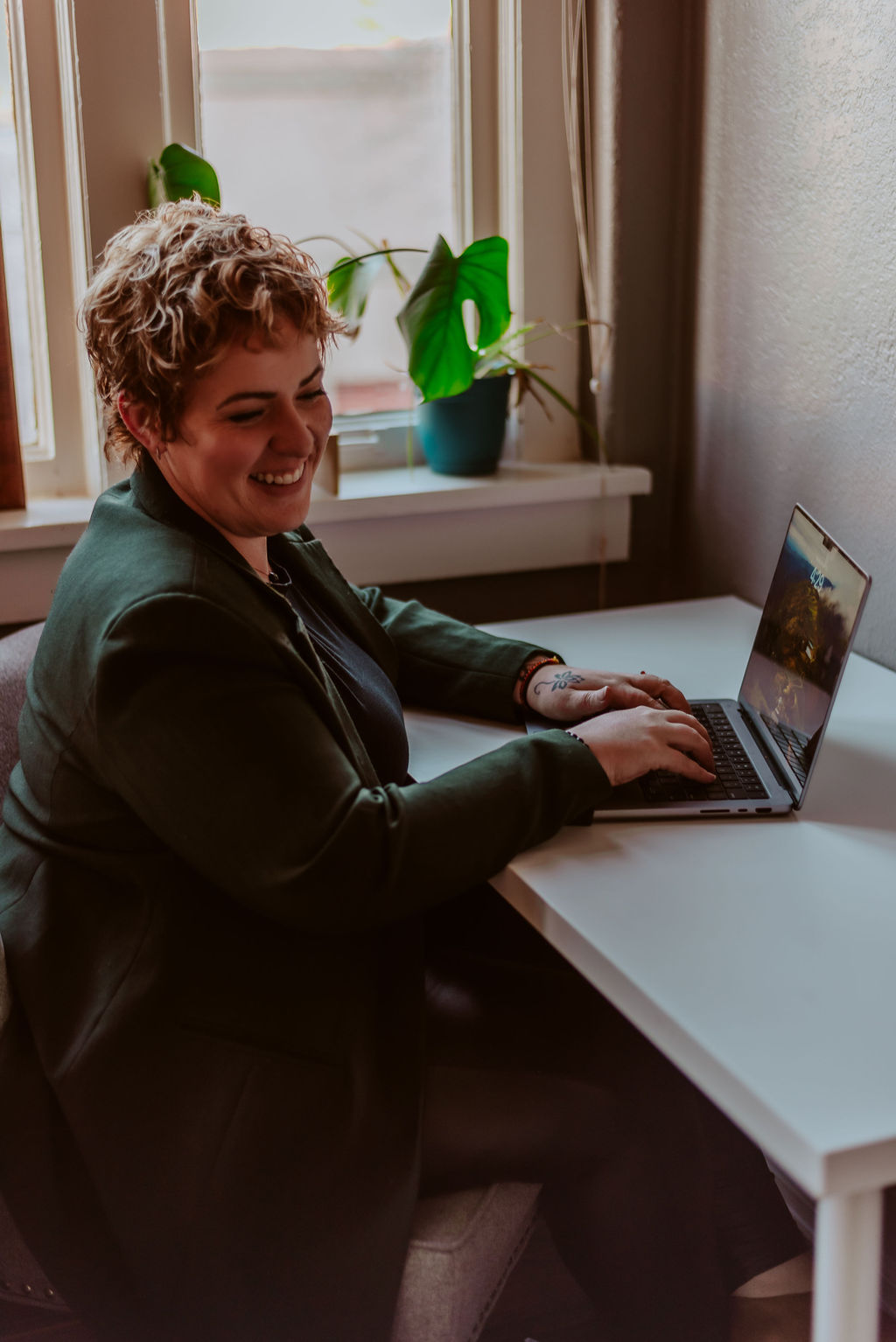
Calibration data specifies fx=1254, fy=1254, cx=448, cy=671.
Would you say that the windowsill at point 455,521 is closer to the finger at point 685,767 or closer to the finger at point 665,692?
the finger at point 665,692

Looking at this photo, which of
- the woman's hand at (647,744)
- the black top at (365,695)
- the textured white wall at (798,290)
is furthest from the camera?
the textured white wall at (798,290)

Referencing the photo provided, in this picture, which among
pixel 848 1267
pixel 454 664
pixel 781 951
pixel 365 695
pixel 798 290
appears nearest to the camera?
pixel 848 1267

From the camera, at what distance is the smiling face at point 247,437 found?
1.12 metres

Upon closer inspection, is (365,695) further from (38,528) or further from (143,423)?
(38,528)

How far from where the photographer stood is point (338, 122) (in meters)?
2.02

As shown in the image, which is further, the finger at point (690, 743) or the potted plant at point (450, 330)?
the potted plant at point (450, 330)

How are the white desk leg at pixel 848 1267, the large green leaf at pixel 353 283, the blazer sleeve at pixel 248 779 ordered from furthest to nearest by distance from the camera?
the large green leaf at pixel 353 283, the blazer sleeve at pixel 248 779, the white desk leg at pixel 848 1267

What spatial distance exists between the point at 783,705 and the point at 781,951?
42 centimetres

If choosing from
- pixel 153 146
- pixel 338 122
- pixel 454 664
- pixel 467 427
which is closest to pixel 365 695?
pixel 454 664

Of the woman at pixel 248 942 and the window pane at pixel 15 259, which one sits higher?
the window pane at pixel 15 259

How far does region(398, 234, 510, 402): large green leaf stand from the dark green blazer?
2.73 ft

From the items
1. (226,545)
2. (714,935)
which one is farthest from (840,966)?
(226,545)

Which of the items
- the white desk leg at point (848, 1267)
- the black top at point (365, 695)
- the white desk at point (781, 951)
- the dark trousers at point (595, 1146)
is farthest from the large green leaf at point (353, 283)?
the white desk leg at point (848, 1267)

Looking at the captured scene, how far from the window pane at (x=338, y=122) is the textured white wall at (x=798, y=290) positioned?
45 centimetres
